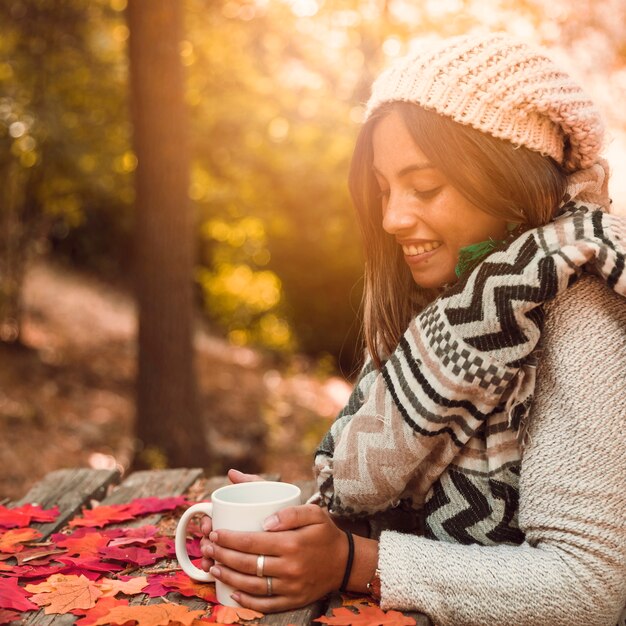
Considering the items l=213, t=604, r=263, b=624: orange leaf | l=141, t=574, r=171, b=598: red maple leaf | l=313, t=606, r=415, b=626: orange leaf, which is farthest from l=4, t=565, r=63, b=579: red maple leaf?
l=313, t=606, r=415, b=626: orange leaf

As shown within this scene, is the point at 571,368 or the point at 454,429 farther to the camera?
the point at 454,429

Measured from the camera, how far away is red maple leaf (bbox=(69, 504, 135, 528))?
2.16m

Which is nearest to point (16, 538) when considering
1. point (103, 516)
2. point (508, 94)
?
point (103, 516)

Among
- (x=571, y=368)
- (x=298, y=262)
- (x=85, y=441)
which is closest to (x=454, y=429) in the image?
(x=571, y=368)

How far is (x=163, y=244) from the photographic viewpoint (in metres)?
5.30

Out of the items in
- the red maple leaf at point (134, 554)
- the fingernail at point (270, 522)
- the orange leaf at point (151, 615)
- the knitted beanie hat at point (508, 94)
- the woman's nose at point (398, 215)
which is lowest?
the red maple leaf at point (134, 554)

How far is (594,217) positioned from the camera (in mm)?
1650

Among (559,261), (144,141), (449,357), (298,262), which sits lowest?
(298,262)

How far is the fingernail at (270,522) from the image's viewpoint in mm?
1543

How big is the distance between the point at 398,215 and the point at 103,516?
3.94 ft

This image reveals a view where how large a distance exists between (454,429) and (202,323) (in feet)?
34.0

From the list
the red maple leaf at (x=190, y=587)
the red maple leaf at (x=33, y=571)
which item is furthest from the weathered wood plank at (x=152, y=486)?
the red maple leaf at (x=190, y=587)

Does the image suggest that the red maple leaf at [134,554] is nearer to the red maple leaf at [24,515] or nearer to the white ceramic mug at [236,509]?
the white ceramic mug at [236,509]

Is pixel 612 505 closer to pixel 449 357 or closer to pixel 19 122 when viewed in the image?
pixel 449 357
